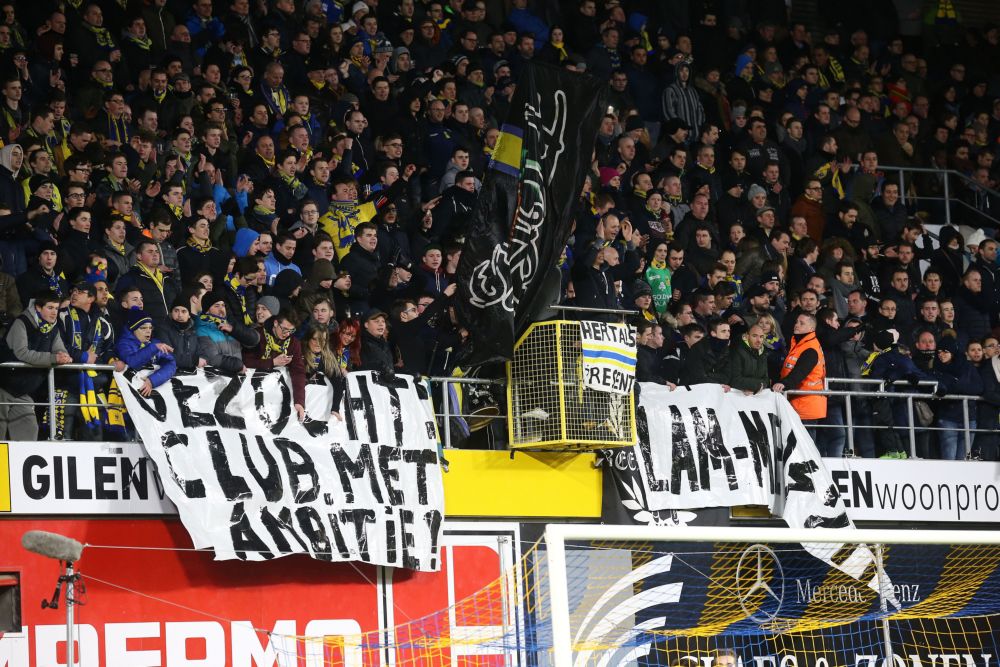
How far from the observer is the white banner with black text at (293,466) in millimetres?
12844

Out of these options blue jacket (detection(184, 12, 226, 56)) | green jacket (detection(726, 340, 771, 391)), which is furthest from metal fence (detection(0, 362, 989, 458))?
blue jacket (detection(184, 12, 226, 56))

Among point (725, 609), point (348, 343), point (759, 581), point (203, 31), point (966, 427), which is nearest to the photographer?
point (348, 343)

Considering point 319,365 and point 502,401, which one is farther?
point 502,401

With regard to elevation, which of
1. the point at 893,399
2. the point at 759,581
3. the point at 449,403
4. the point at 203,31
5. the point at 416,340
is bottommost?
the point at 759,581

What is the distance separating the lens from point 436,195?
659 inches

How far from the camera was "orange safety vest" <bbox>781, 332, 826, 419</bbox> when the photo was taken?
52.2 ft

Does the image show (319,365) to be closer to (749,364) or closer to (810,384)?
(749,364)

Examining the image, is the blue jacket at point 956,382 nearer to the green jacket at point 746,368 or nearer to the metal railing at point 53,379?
the green jacket at point 746,368

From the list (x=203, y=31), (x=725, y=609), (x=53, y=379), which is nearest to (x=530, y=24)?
(x=203, y=31)

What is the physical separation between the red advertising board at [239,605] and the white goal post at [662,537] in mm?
1293

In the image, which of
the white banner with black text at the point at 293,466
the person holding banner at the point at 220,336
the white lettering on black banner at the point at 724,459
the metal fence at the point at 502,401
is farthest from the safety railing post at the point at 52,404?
the white lettering on black banner at the point at 724,459

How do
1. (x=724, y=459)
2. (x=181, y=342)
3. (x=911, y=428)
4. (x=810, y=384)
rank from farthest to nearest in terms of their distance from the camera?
1. (x=911, y=428)
2. (x=810, y=384)
3. (x=724, y=459)
4. (x=181, y=342)

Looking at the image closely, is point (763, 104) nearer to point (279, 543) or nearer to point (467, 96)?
point (467, 96)

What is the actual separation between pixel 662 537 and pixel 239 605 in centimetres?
338
